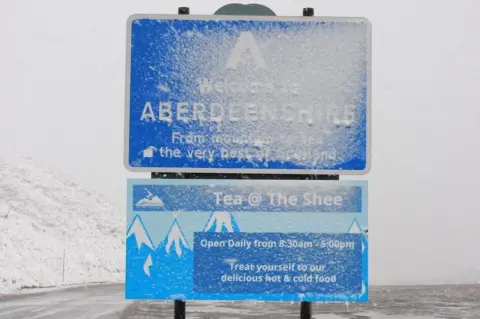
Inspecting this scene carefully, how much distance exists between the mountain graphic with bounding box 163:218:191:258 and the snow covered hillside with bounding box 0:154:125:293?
31433mm

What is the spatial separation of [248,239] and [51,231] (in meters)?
52.6

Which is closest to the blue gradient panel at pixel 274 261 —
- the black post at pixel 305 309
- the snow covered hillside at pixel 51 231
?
the black post at pixel 305 309

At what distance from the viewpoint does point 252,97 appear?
457 centimetres

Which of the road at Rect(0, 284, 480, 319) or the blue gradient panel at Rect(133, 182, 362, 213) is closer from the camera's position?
the blue gradient panel at Rect(133, 182, 362, 213)

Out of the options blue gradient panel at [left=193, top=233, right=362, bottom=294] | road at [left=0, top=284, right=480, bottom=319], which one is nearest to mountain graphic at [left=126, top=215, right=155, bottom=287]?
blue gradient panel at [left=193, top=233, right=362, bottom=294]

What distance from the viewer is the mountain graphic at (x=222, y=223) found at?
14.8 feet

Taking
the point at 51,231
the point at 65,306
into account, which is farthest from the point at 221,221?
the point at 51,231

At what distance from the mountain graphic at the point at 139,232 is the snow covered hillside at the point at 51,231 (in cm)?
3133

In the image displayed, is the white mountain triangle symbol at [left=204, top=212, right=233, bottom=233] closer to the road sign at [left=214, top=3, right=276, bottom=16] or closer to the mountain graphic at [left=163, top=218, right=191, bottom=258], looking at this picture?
the mountain graphic at [left=163, top=218, right=191, bottom=258]

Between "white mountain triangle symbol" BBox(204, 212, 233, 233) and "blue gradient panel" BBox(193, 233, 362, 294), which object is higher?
"white mountain triangle symbol" BBox(204, 212, 233, 233)

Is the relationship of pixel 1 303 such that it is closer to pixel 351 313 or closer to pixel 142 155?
pixel 351 313

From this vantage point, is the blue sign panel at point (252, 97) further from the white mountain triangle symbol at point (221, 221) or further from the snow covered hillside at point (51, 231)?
the snow covered hillside at point (51, 231)

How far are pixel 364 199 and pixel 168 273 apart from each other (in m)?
1.36

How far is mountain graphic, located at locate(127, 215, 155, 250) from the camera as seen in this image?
4.57m
